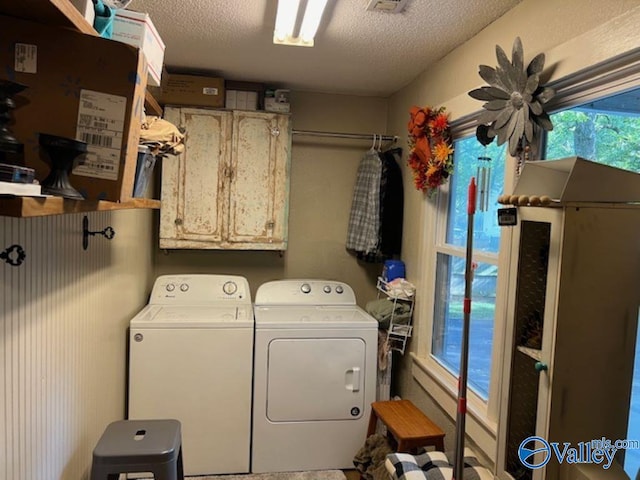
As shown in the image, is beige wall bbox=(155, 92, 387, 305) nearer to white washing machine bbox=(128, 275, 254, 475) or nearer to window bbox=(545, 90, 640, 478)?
white washing machine bbox=(128, 275, 254, 475)

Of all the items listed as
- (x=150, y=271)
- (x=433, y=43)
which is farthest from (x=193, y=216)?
(x=433, y=43)

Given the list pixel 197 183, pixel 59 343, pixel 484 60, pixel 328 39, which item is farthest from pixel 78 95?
pixel 197 183

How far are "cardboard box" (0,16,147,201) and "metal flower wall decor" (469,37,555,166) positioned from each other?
1.24 meters

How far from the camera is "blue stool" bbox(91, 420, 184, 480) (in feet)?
5.80

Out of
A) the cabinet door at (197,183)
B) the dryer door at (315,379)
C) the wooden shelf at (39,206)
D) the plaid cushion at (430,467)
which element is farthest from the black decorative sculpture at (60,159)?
the cabinet door at (197,183)

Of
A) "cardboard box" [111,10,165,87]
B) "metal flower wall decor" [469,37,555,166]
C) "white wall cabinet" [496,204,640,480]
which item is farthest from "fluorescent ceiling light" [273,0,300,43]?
"white wall cabinet" [496,204,640,480]

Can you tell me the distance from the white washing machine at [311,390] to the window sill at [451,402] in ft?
0.98

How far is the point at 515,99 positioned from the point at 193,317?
6.68 ft

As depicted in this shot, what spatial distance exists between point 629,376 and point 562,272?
0.33 m

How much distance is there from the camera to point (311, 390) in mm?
2693

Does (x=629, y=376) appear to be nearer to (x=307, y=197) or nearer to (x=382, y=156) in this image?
(x=382, y=156)

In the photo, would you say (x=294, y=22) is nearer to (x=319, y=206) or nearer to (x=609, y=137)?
(x=609, y=137)

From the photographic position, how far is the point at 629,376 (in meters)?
1.19

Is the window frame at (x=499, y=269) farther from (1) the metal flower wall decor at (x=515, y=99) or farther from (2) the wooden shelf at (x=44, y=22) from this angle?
(2) the wooden shelf at (x=44, y=22)
